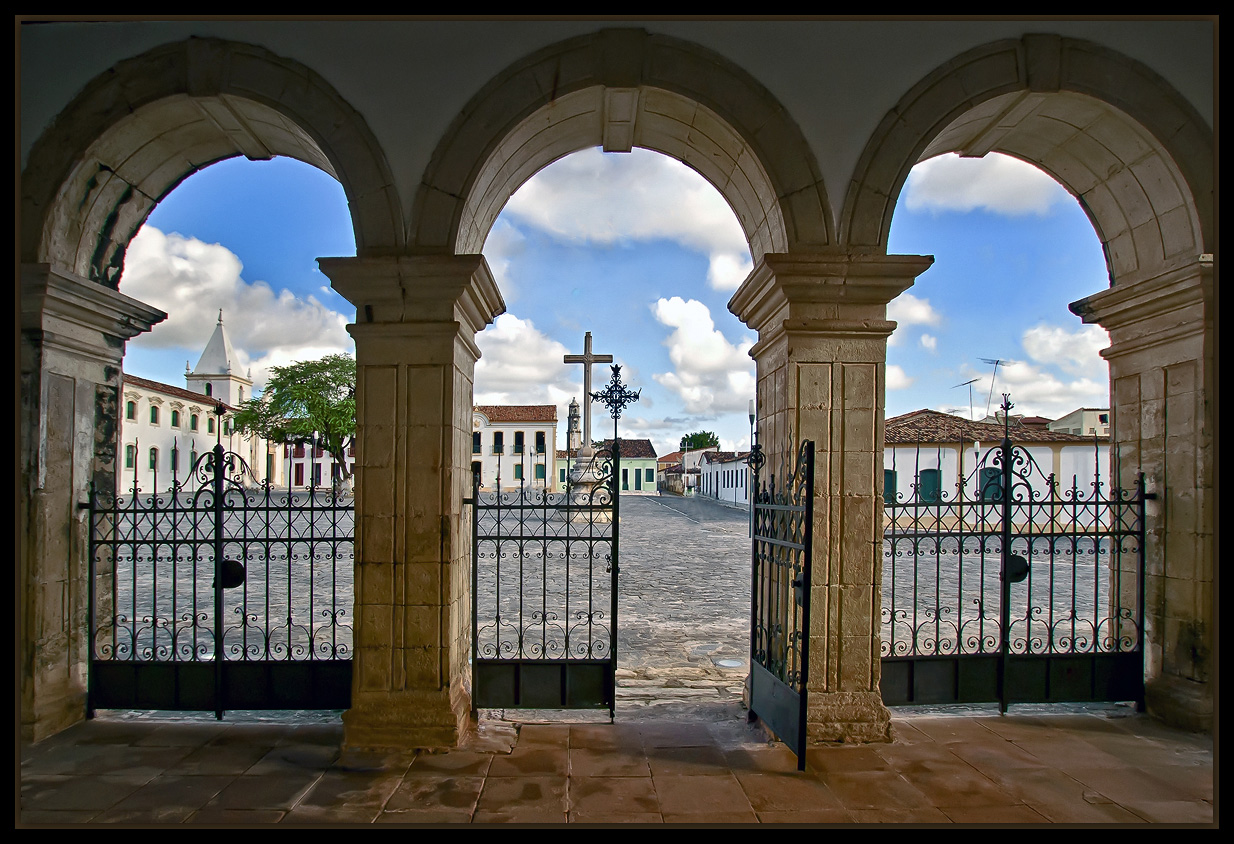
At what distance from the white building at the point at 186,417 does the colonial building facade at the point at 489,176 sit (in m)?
26.0

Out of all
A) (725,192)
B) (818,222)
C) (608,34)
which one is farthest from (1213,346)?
(608,34)

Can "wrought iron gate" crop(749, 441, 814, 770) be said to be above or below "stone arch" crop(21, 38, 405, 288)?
below

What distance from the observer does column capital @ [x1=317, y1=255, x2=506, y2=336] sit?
13.4 ft

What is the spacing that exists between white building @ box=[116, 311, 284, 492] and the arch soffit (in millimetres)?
28387

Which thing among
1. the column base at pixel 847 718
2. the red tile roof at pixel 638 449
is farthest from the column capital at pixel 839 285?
the red tile roof at pixel 638 449

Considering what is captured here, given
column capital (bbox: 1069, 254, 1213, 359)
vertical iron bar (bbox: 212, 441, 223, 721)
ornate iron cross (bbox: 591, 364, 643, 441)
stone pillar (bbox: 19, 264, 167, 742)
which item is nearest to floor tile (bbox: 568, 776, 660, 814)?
vertical iron bar (bbox: 212, 441, 223, 721)

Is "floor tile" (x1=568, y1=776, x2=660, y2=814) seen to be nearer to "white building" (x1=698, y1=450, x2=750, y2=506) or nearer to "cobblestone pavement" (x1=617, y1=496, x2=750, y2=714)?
"cobblestone pavement" (x1=617, y1=496, x2=750, y2=714)

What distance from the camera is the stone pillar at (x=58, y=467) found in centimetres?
430

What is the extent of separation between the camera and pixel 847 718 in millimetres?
4152

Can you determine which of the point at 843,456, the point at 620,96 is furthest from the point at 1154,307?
the point at 620,96

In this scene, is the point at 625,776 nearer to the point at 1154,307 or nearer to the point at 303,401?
the point at 1154,307

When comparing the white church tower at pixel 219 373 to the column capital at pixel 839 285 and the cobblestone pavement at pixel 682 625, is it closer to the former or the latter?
the cobblestone pavement at pixel 682 625

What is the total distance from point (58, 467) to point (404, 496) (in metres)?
2.38

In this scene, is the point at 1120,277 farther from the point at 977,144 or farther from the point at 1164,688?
the point at 1164,688
